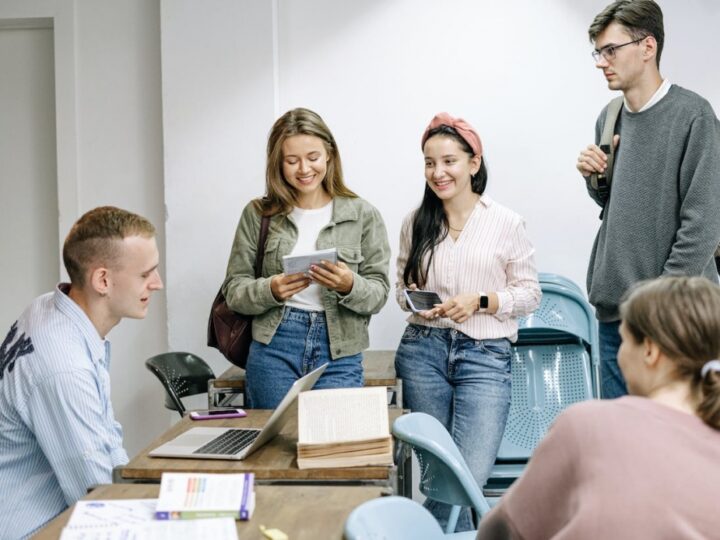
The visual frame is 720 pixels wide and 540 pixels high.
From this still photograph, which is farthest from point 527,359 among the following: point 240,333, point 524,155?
point 240,333

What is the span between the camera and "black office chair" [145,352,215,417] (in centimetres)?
407

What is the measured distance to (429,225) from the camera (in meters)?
3.70

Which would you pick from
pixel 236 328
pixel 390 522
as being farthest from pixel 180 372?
pixel 390 522

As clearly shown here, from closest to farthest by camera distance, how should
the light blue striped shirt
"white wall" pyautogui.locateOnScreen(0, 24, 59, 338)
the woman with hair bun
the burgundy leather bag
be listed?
1. the woman with hair bun
2. the light blue striped shirt
3. the burgundy leather bag
4. "white wall" pyautogui.locateOnScreen(0, 24, 59, 338)

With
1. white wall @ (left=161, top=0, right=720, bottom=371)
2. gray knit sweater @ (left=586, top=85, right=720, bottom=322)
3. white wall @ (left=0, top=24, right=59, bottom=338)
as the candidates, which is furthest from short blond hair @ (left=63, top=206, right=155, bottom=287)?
white wall @ (left=0, top=24, right=59, bottom=338)

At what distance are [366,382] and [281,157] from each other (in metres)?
0.96

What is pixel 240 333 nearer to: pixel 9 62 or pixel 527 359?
pixel 527 359

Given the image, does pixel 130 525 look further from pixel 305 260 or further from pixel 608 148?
pixel 608 148

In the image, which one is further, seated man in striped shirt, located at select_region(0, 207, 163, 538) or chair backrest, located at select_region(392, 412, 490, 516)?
chair backrest, located at select_region(392, 412, 490, 516)

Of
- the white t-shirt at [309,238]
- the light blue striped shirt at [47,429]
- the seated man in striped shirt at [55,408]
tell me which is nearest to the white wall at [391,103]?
the white t-shirt at [309,238]

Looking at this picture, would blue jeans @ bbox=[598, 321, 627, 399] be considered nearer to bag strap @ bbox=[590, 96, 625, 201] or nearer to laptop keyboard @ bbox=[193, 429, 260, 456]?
bag strap @ bbox=[590, 96, 625, 201]

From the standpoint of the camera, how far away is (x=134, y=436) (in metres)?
4.99

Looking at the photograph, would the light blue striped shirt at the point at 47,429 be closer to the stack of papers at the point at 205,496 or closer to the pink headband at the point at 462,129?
the stack of papers at the point at 205,496

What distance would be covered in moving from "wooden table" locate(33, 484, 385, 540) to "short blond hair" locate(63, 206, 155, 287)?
67 centimetres
